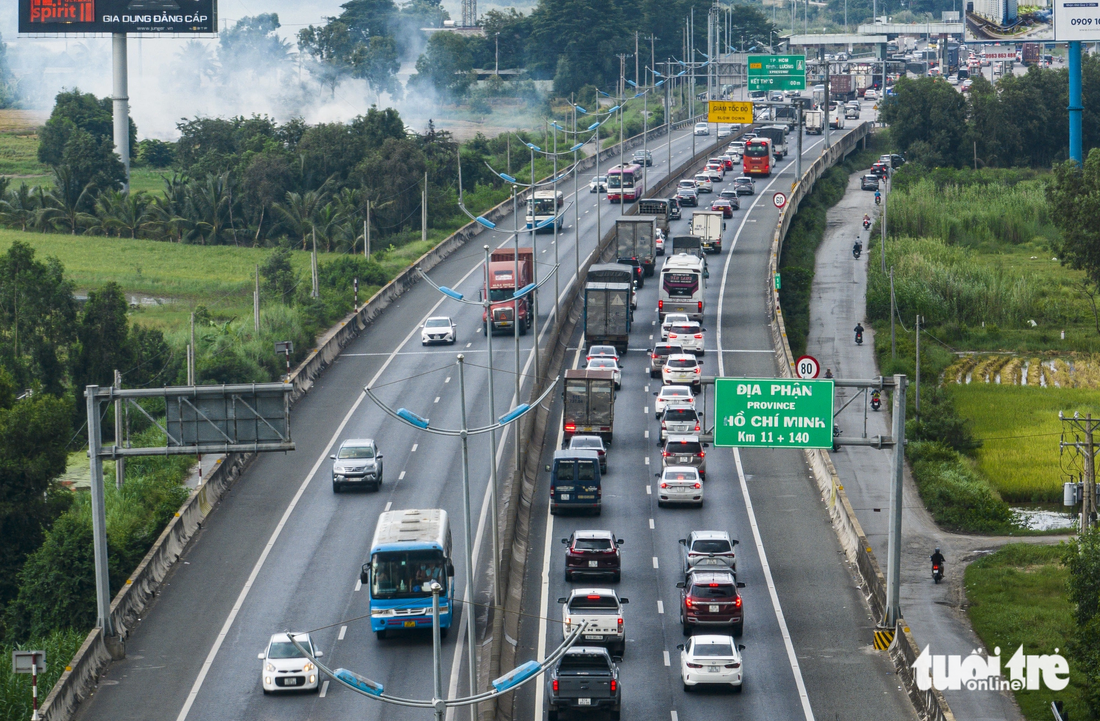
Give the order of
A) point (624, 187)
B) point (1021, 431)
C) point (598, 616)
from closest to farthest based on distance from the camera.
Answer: point (598, 616) → point (1021, 431) → point (624, 187)

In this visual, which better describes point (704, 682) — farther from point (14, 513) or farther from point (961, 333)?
point (961, 333)

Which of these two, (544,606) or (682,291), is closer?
(544,606)

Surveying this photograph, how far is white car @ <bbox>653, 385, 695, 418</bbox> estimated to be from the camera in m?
65.1

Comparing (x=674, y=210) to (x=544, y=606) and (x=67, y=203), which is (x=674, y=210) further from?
(x=544, y=606)

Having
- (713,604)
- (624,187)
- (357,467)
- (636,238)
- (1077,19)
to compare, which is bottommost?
(713,604)

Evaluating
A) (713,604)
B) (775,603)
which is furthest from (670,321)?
(713,604)

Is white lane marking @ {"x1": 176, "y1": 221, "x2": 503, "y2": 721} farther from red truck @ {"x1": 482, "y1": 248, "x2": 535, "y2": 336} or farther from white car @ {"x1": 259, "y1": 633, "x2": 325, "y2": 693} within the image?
red truck @ {"x1": 482, "y1": 248, "x2": 535, "y2": 336}

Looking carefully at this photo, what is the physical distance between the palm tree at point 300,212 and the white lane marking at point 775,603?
66.1 m

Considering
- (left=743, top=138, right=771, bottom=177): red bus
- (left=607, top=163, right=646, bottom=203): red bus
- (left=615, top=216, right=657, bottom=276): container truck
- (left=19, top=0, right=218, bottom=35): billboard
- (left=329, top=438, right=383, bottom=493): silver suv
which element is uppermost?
(left=19, top=0, right=218, bottom=35): billboard

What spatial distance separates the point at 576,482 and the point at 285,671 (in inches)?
678

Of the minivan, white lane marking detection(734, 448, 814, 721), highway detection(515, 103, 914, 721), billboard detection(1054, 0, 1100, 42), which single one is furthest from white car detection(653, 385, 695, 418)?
billboard detection(1054, 0, 1100, 42)

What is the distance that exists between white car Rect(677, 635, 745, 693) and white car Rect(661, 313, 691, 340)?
3828cm

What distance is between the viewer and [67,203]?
123562 mm

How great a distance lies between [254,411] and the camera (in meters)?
42.6
